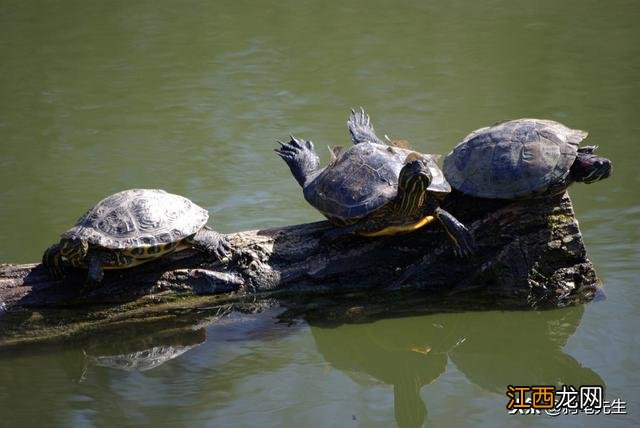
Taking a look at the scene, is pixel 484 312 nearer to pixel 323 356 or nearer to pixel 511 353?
pixel 511 353

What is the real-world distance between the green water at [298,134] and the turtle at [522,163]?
830 mm

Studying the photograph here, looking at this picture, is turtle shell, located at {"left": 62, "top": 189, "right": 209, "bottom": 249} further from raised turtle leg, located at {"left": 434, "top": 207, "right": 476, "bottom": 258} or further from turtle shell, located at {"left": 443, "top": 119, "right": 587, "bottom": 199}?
turtle shell, located at {"left": 443, "top": 119, "right": 587, "bottom": 199}

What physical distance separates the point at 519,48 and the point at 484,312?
5.84 metres

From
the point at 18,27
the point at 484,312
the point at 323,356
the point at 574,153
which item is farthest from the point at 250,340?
the point at 18,27

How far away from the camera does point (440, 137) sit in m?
7.73

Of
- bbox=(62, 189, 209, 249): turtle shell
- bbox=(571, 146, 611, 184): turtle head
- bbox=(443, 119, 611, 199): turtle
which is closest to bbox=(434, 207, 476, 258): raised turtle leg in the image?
bbox=(443, 119, 611, 199): turtle

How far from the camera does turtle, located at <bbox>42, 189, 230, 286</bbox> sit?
14.6 ft

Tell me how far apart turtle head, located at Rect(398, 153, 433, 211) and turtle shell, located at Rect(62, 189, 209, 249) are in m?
1.17

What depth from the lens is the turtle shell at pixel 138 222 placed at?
4.47 meters

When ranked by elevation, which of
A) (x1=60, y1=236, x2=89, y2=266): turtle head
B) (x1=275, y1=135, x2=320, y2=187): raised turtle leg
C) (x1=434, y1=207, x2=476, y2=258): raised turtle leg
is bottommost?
(x1=434, y1=207, x2=476, y2=258): raised turtle leg

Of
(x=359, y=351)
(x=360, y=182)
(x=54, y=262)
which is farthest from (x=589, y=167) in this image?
(x=54, y=262)

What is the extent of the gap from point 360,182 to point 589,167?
4.51ft

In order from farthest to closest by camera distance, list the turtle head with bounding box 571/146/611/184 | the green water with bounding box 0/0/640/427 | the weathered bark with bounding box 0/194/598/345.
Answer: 1. the turtle head with bounding box 571/146/611/184
2. the weathered bark with bounding box 0/194/598/345
3. the green water with bounding box 0/0/640/427

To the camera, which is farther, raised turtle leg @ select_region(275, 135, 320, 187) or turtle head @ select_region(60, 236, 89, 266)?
raised turtle leg @ select_region(275, 135, 320, 187)
